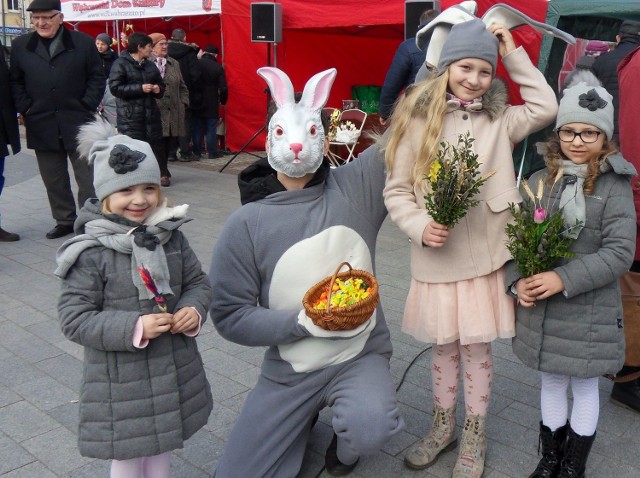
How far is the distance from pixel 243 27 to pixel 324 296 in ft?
32.3

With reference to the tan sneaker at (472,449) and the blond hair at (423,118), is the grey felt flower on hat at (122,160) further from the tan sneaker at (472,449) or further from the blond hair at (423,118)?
the tan sneaker at (472,449)

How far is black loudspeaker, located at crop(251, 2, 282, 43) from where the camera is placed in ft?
32.2

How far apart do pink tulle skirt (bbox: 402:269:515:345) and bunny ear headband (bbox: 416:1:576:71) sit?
0.95m

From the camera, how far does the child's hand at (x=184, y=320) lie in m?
2.21

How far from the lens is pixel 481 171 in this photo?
260cm

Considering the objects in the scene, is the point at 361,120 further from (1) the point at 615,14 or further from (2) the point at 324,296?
(2) the point at 324,296

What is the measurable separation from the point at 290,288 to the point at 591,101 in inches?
53.1

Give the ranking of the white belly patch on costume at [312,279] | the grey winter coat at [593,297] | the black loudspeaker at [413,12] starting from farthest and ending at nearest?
the black loudspeaker at [413,12]
the white belly patch on costume at [312,279]
the grey winter coat at [593,297]

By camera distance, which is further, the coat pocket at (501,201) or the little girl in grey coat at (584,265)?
the coat pocket at (501,201)

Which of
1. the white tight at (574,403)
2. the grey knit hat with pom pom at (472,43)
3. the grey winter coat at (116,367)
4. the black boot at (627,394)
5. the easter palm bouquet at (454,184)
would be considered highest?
the grey knit hat with pom pom at (472,43)

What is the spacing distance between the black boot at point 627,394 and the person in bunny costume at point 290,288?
1522 mm

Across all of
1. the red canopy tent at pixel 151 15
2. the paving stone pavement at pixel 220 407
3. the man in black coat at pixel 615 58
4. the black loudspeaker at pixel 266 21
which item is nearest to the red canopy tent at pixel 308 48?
the black loudspeaker at pixel 266 21

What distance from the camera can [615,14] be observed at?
652 cm

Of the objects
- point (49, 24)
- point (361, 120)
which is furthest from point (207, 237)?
point (361, 120)
